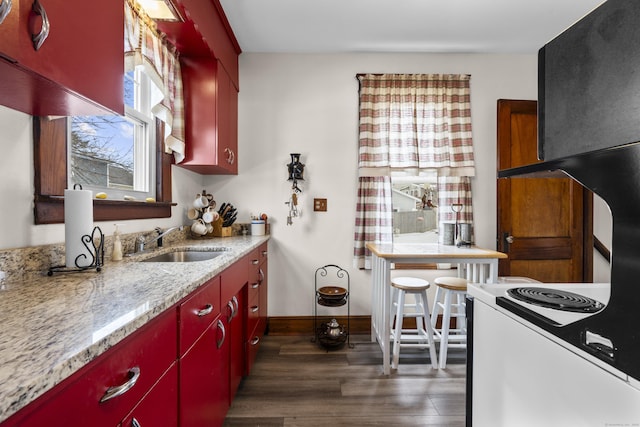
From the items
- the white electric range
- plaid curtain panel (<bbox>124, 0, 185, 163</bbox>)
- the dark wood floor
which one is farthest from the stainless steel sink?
the white electric range

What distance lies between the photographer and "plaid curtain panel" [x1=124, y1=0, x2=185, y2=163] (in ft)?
5.28

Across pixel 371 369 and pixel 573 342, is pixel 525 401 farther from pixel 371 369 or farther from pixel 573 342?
pixel 371 369

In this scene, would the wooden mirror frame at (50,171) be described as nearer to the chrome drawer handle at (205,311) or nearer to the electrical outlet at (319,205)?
the chrome drawer handle at (205,311)

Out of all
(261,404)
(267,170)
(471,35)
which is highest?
(471,35)

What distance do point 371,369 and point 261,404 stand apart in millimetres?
828

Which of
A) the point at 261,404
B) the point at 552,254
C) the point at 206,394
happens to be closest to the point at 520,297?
the point at 206,394

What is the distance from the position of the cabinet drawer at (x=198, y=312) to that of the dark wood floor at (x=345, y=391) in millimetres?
800

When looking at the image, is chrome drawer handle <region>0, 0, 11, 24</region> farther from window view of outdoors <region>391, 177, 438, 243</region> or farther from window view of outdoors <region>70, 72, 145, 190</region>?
window view of outdoors <region>391, 177, 438, 243</region>

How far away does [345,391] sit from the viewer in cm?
192

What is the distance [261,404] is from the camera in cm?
178

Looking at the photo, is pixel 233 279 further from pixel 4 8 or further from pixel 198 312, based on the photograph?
pixel 4 8

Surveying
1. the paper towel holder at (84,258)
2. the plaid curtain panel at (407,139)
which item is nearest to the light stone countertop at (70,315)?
the paper towel holder at (84,258)

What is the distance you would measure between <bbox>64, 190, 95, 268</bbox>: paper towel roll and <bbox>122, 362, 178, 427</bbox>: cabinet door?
63cm

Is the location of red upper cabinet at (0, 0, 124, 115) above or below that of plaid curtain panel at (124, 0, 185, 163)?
below
